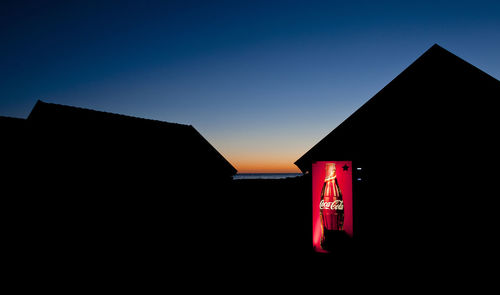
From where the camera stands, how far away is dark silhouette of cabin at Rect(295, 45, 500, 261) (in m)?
4.90

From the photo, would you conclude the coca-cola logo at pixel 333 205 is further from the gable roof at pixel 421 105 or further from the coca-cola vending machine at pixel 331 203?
the gable roof at pixel 421 105

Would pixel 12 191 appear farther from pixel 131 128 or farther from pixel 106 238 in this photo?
pixel 131 128

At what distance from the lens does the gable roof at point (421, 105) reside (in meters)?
5.01

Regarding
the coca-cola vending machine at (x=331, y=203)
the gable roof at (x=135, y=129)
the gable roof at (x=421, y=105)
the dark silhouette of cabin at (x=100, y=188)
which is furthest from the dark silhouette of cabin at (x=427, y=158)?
the gable roof at (x=135, y=129)

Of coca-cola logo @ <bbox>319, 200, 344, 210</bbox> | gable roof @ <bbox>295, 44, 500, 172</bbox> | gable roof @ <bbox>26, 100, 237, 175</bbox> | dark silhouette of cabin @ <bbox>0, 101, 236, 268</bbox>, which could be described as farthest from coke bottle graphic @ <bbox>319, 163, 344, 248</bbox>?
gable roof @ <bbox>26, 100, 237, 175</bbox>

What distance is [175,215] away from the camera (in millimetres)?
11852

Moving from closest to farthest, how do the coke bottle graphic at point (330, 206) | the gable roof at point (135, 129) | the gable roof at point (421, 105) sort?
the gable roof at point (421, 105)
the coke bottle graphic at point (330, 206)
the gable roof at point (135, 129)

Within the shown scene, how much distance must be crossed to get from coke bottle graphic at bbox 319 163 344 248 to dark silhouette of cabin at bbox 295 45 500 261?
0.37 metres

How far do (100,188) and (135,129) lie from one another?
176 inches

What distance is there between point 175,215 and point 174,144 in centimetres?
476

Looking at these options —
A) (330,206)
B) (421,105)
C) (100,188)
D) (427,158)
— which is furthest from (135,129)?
(427,158)

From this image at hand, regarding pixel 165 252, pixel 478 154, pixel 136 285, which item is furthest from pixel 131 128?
pixel 478 154

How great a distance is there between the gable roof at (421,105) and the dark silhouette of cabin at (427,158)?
2 centimetres

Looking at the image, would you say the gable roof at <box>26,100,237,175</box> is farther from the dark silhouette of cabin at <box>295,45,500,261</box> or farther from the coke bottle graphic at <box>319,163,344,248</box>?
the dark silhouette of cabin at <box>295,45,500,261</box>
